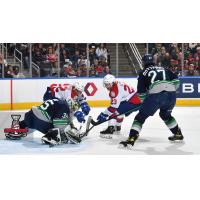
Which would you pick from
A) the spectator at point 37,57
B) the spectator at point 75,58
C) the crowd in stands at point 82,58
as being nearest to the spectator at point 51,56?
the crowd in stands at point 82,58

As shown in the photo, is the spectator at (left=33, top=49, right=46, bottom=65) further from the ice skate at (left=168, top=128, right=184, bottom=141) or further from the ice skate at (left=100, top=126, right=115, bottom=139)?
the ice skate at (left=168, top=128, right=184, bottom=141)

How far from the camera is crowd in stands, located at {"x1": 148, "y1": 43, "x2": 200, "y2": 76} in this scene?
39.0 feet

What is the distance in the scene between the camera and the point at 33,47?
11.6 metres

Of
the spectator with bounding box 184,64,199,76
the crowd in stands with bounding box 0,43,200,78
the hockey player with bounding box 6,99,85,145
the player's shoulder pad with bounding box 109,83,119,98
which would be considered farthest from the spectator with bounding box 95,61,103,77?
the hockey player with bounding box 6,99,85,145

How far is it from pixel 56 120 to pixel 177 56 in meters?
6.19

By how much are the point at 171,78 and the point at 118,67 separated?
550 centimetres

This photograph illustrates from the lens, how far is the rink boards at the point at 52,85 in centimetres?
1049

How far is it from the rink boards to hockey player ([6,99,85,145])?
11.6 feet

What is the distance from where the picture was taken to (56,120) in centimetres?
647

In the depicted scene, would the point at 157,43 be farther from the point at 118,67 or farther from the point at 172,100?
the point at 172,100

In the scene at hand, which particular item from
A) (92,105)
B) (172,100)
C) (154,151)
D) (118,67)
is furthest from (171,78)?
(118,67)

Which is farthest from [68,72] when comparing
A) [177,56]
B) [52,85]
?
[177,56]

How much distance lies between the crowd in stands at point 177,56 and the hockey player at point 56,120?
555 cm

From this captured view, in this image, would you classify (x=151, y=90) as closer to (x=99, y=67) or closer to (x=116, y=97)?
(x=116, y=97)
